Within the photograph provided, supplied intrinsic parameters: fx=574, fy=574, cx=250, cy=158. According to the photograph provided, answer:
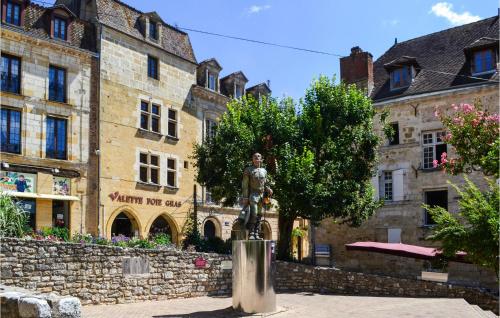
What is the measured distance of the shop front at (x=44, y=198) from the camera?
22312 mm

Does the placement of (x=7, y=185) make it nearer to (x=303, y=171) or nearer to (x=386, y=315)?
(x=303, y=171)

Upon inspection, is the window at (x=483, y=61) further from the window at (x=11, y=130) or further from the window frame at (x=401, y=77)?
the window at (x=11, y=130)

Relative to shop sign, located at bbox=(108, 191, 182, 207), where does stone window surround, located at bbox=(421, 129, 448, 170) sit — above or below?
above

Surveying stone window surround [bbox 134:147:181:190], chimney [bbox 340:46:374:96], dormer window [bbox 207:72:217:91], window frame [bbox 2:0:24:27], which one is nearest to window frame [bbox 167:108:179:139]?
stone window surround [bbox 134:147:181:190]

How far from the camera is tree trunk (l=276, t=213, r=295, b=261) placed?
72.8 ft

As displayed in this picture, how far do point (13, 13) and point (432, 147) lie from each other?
19249 millimetres

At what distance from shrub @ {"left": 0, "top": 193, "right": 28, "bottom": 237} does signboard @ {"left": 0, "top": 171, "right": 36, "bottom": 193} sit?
795cm

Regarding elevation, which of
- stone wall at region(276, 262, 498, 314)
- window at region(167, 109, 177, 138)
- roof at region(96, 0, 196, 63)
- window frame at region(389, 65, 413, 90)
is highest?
roof at region(96, 0, 196, 63)

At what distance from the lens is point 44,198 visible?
75.8 ft

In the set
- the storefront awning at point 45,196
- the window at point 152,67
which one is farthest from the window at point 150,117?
the storefront awning at point 45,196

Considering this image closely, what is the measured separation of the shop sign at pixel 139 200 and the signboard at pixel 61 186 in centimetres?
197

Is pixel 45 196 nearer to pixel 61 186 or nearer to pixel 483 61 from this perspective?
pixel 61 186

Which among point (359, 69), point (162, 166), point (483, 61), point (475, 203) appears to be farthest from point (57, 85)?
point (483, 61)

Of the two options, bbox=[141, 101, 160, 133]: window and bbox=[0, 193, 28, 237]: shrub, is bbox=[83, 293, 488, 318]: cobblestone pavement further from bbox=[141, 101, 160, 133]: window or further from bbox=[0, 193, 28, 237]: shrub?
bbox=[141, 101, 160, 133]: window
